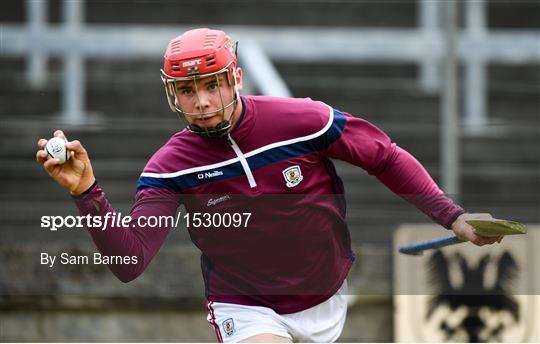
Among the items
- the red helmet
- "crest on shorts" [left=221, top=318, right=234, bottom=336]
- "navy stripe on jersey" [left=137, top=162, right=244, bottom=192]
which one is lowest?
"crest on shorts" [left=221, top=318, right=234, bottom=336]

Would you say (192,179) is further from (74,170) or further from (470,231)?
(470,231)

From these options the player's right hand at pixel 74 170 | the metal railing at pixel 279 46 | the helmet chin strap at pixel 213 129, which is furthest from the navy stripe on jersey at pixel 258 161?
the metal railing at pixel 279 46

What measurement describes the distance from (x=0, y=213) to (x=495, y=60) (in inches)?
165

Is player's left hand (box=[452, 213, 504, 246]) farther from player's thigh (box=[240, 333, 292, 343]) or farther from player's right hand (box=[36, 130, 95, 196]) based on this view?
player's right hand (box=[36, 130, 95, 196])

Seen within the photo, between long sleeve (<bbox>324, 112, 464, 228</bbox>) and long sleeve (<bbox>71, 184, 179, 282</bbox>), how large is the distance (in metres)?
0.62

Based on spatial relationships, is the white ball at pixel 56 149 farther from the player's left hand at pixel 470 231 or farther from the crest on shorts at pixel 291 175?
the player's left hand at pixel 470 231

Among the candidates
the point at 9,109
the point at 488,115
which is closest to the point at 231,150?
the point at 9,109

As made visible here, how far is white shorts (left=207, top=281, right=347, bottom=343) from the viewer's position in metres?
4.62

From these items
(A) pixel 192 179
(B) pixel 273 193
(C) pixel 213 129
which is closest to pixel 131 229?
(A) pixel 192 179

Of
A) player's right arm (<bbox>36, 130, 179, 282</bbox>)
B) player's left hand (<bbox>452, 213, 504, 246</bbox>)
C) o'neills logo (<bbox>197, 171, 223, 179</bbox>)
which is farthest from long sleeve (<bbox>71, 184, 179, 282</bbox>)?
player's left hand (<bbox>452, 213, 504, 246</bbox>)

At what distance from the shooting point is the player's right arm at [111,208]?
406 cm

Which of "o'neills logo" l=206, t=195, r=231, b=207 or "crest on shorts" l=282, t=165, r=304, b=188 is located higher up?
"crest on shorts" l=282, t=165, r=304, b=188

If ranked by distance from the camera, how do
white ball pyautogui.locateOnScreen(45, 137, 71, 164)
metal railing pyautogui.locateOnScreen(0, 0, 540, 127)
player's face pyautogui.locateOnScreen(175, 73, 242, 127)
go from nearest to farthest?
1. white ball pyautogui.locateOnScreen(45, 137, 71, 164)
2. player's face pyautogui.locateOnScreen(175, 73, 242, 127)
3. metal railing pyautogui.locateOnScreen(0, 0, 540, 127)

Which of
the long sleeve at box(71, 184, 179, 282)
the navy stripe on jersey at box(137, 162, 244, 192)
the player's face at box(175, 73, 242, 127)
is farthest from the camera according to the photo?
the navy stripe on jersey at box(137, 162, 244, 192)
